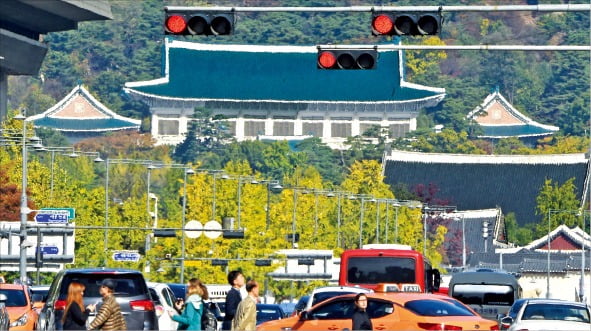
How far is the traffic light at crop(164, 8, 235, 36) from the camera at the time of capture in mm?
36844

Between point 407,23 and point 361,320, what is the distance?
673 centimetres

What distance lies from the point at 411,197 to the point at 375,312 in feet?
408

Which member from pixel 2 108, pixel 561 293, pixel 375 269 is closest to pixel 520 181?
pixel 561 293

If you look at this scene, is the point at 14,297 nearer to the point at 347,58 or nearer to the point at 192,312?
the point at 347,58

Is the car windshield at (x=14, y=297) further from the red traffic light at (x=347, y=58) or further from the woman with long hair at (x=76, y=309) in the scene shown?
the woman with long hair at (x=76, y=309)

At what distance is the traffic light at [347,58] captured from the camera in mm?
39375

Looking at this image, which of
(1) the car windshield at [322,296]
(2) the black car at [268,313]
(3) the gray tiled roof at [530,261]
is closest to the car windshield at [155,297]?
(1) the car windshield at [322,296]

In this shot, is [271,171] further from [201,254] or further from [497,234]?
[201,254]

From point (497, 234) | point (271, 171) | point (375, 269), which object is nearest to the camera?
point (375, 269)

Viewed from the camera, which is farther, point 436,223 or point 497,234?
point 497,234

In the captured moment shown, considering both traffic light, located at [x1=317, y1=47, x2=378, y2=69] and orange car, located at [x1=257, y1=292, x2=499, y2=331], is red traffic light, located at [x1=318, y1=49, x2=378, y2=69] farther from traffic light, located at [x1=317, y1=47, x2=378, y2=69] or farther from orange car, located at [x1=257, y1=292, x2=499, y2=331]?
orange car, located at [x1=257, y1=292, x2=499, y2=331]

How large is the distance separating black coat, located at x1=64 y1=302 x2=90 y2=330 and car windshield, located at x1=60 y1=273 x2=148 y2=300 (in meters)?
3.69

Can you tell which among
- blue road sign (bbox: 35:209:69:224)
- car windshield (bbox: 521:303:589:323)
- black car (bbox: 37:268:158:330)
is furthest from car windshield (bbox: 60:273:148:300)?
blue road sign (bbox: 35:209:69:224)

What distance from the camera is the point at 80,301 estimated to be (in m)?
32.2
